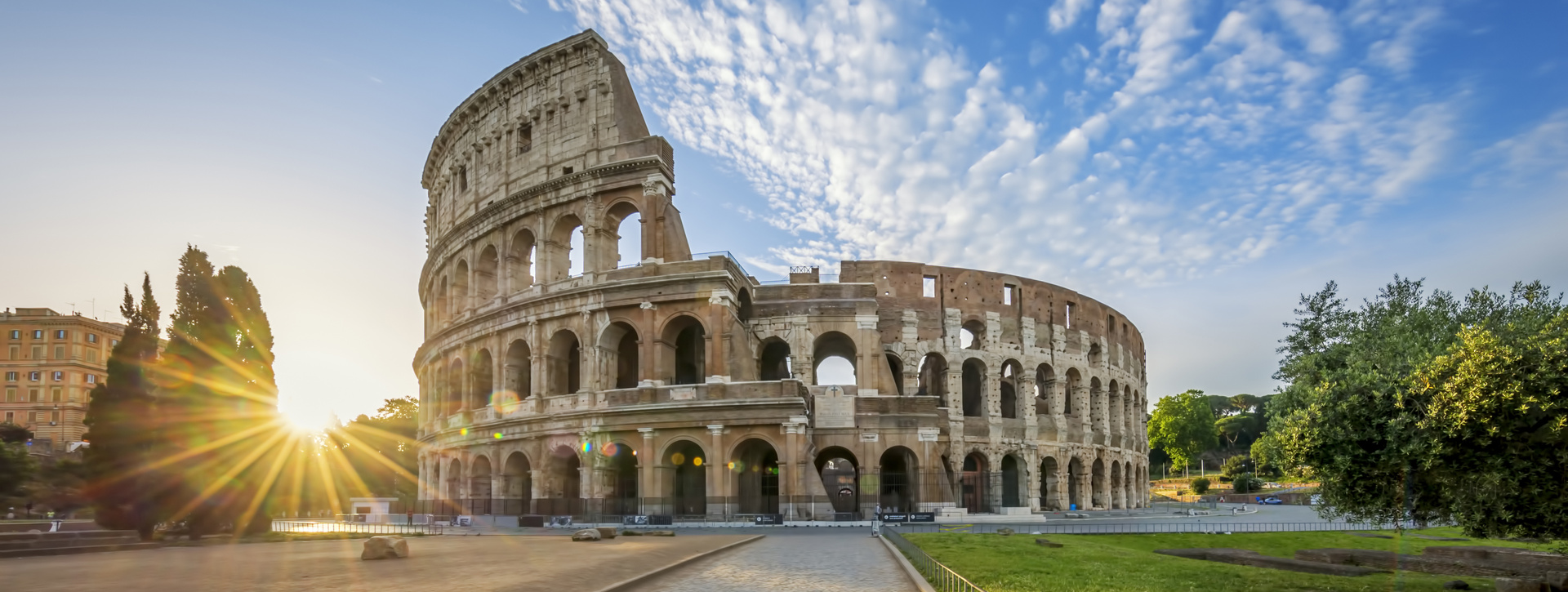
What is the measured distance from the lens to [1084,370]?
49062mm

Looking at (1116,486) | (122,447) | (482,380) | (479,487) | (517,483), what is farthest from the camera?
(1116,486)

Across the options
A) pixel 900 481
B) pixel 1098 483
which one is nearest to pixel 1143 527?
pixel 900 481

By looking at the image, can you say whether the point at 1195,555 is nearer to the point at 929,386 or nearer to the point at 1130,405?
the point at 929,386

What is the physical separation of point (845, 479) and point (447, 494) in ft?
76.2

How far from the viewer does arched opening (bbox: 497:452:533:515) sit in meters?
37.0

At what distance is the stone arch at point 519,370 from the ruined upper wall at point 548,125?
21.8ft

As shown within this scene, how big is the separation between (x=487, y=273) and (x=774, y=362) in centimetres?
1374

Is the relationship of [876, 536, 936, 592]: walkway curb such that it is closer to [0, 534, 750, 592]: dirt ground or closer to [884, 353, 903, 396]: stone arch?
[0, 534, 750, 592]: dirt ground

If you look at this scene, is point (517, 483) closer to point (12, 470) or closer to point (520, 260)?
point (520, 260)

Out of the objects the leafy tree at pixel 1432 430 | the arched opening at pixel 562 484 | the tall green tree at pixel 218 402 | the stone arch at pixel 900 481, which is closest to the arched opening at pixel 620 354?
the arched opening at pixel 562 484

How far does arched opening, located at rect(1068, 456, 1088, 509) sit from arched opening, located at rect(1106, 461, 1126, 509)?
3826mm

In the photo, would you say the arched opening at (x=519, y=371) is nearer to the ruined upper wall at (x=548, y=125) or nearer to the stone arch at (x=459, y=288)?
the stone arch at (x=459, y=288)

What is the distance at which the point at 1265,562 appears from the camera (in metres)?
19.1

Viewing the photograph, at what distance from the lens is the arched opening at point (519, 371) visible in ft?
126
